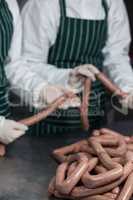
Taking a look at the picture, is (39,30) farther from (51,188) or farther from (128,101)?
(51,188)

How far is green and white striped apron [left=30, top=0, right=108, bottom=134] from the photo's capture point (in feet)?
5.15

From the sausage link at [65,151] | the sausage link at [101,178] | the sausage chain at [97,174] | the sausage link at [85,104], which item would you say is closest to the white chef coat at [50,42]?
the sausage link at [85,104]

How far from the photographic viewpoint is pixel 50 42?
156cm

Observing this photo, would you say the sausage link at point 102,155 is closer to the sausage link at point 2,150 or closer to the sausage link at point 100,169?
the sausage link at point 100,169

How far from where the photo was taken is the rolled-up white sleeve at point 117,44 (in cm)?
164

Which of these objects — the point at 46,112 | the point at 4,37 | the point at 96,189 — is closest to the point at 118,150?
the point at 96,189

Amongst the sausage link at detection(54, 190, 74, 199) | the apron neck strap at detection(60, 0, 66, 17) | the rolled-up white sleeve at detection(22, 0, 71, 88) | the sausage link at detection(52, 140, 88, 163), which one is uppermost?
the apron neck strap at detection(60, 0, 66, 17)

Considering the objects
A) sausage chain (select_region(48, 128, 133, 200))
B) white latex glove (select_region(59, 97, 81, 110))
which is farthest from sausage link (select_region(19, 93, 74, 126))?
sausage chain (select_region(48, 128, 133, 200))

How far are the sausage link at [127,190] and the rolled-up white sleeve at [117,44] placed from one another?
2.09ft

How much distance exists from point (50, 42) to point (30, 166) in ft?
1.62

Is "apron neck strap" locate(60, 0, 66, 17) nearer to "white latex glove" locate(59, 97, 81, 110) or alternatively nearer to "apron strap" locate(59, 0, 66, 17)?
"apron strap" locate(59, 0, 66, 17)

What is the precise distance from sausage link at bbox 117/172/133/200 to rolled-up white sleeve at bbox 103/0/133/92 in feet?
2.09

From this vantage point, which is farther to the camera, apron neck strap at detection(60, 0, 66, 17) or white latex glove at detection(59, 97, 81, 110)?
apron neck strap at detection(60, 0, 66, 17)

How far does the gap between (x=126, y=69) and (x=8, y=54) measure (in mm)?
415
